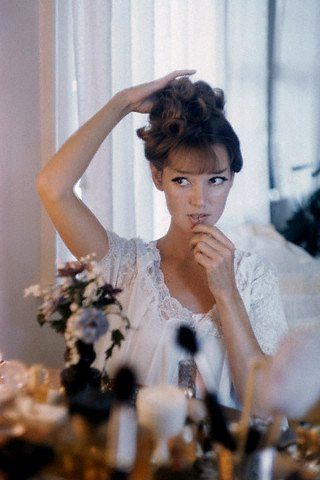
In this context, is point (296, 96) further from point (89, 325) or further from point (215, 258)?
point (89, 325)

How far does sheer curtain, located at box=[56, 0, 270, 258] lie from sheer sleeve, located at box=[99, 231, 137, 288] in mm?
380

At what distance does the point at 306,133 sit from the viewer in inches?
80.4

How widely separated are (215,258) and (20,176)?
28.3 inches

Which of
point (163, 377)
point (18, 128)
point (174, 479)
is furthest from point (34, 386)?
point (18, 128)

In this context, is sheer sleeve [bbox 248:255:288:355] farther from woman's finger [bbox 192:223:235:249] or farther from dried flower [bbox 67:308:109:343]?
dried flower [bbox 67:308:109:343]

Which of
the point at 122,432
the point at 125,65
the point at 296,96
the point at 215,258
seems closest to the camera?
the point at 122,432

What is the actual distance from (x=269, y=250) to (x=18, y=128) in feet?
2.63

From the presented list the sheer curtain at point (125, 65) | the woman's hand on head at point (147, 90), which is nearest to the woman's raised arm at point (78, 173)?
the woman's hand on head at point (147, 90)

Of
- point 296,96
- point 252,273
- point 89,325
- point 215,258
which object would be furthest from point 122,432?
point 296,96

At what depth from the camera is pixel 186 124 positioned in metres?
1.30

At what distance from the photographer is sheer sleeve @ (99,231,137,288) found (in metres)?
1.38

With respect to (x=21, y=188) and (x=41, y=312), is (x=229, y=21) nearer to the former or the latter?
(x=21, y=188)

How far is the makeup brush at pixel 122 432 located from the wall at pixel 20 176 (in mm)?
1098

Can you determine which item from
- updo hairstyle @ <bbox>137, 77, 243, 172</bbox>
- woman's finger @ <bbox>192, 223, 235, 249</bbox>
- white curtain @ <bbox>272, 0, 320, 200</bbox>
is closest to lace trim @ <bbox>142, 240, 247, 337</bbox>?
woman's finger @ <bbox>192, 223, 235, 249</bbox>
